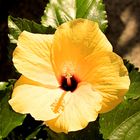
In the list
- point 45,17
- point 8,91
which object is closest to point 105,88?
point 8,91

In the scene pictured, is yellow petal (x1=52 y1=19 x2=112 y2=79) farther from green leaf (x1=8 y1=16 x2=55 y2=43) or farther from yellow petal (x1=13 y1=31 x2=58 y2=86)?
green leaf (x1=8 y1=16 x2=55 y2=43)

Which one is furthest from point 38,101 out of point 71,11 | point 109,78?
point 71,11

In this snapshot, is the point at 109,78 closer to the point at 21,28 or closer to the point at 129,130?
the point at 129,130

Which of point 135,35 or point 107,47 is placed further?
point 135,35

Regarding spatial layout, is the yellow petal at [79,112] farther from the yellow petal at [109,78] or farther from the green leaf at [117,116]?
the green leaf at [117,116]

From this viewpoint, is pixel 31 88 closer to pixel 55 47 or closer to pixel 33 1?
pixel 55 47
